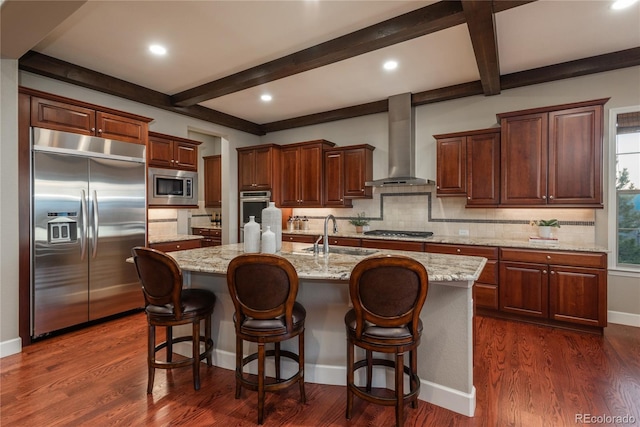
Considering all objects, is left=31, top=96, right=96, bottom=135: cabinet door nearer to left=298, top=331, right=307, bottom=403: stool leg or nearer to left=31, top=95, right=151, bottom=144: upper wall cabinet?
left=31, top=95, right=151, bottom=144: upper wall cabinet

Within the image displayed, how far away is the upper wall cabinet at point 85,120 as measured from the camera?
122 inches

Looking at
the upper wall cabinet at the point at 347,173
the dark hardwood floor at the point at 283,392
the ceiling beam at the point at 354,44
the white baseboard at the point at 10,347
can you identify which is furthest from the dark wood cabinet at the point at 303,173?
the white baseboard at the point at 10,347

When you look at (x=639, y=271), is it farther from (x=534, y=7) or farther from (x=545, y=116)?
(x=534, y=7)

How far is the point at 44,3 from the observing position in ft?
7.05

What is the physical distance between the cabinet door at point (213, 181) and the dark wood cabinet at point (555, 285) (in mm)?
5534

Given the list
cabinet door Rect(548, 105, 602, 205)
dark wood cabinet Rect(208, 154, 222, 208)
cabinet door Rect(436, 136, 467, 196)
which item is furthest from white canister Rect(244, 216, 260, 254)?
dark wood cabinet Rect(208, 154, 222, 208)

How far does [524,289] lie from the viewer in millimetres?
3506

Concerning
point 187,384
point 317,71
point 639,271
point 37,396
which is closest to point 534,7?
point 317,71

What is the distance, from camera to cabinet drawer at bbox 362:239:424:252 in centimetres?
409

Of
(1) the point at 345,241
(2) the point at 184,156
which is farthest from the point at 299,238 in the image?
(2) the point at 184,156

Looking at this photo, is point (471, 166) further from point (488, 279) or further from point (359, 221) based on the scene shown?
point (359, 221)

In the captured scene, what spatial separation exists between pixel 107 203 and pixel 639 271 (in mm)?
5950

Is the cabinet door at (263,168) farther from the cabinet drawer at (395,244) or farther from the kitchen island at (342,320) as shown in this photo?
the kitchen island at (342,320)

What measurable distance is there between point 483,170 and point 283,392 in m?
3.45
